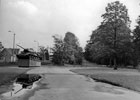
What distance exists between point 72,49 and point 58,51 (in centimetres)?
545

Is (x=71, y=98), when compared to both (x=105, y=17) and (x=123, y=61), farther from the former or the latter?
(x=123, y=61)

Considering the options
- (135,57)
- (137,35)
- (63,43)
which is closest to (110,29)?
(137,35)

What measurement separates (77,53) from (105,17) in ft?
145

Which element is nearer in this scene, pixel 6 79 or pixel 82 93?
pixel 82 93

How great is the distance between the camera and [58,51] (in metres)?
93.1

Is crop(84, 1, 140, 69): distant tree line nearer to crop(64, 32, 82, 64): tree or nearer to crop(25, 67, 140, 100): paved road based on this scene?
crop(64, 32, 82, 64): tree

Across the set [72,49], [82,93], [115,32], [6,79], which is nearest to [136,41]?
[115,32]

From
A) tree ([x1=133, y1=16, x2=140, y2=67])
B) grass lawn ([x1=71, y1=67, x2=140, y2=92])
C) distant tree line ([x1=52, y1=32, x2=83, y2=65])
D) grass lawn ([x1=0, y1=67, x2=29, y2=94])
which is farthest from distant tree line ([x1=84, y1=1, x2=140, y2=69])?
distant tree line ([x1=52, y1=32, x2=83, y2=65])

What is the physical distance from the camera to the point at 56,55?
3669 inches

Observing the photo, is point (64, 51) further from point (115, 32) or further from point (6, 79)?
point (6, 79)

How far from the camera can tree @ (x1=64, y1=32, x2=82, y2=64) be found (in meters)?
92.9

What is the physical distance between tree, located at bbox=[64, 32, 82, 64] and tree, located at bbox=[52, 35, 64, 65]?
1.64 metres

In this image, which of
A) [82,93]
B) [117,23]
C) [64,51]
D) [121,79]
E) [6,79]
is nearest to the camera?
[82,93]

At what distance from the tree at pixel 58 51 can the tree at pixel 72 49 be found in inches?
64.5
